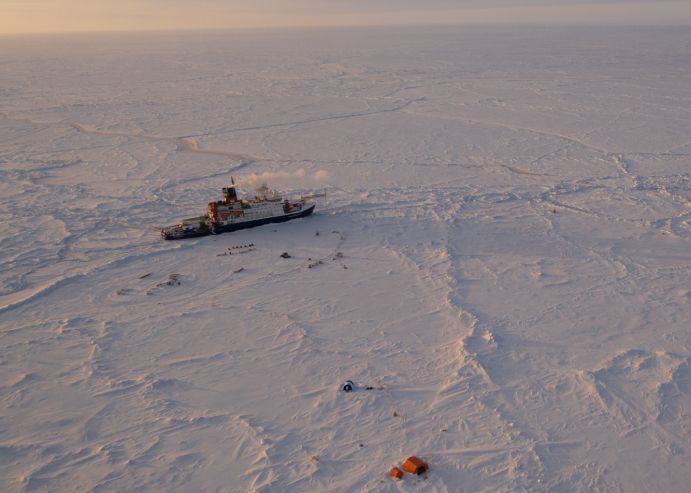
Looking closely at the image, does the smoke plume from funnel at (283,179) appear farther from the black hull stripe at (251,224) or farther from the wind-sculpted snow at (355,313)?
the black hull stripe at (251,224)

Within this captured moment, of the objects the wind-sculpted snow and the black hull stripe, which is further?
the black hull stripe

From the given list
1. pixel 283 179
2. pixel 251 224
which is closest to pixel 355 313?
pixel 251 224

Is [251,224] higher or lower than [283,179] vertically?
lower

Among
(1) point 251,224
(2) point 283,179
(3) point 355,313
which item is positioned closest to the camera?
(3) point 355,313

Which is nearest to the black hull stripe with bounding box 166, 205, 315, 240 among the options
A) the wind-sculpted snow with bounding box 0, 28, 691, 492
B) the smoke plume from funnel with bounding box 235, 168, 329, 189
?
the wind-sculpted snow with bounding box 0, 28, 691, 492

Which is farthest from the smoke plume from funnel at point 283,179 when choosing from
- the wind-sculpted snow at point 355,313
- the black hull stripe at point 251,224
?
the black hull stripe at point 251,224

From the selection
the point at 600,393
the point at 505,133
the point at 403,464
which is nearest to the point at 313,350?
the point at 403,464

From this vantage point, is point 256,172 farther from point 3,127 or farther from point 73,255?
point 3,127

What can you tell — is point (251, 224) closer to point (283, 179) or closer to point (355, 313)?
point (283, 179)

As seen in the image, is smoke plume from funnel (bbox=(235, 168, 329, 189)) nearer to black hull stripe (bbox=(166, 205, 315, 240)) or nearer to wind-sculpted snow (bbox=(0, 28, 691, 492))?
wind-sculpted snow (bbox=(0, 28, 691, 492))
